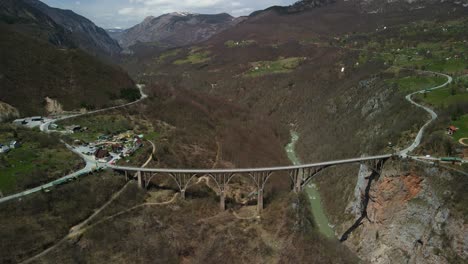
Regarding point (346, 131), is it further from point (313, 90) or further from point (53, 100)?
point (53, 100)

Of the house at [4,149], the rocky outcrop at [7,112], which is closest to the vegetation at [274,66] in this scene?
the rocky outcrop at [7,112]

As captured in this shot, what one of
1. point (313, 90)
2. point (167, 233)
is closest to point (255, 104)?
point (313, 90)

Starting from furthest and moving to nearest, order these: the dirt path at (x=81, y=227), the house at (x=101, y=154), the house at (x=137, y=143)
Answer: the house at (x=137, y=143) < the house at (x=101, y=154) < the dirt path at (x=81, y=227)

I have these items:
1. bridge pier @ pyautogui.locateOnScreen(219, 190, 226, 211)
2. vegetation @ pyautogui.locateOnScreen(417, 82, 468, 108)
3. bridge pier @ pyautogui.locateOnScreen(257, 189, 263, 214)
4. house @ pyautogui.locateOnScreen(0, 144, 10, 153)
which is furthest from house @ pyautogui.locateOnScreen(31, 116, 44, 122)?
vegetation @ pyautogui.locateOnScreen(417, 82, 468, 108)

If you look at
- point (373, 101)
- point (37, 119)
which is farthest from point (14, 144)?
point (373, 101)

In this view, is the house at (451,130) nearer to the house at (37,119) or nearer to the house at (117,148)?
the house at (117,148)
